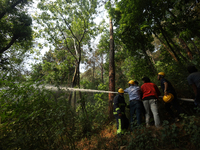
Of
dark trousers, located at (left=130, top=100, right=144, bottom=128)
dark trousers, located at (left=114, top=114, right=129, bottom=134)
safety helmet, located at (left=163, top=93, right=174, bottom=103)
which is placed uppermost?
safety helmet, located at (left=163, top=93, right=174, bottom=103)

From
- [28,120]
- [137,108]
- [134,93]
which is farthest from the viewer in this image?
[134,93]

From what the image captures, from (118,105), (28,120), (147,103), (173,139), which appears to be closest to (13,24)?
(28,120)

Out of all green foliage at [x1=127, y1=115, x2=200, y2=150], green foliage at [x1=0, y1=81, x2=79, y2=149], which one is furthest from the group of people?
green foliage at [x1=0, y1=81, x2=79, y2=149]

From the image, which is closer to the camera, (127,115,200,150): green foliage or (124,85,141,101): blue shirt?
(127,115,200,150): green foliage

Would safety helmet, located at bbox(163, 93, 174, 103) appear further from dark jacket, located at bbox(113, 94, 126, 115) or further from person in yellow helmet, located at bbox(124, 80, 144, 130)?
dark jacket, located at bbox(113, 94, 126, 115)

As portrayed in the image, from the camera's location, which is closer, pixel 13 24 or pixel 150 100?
pixel 150 100

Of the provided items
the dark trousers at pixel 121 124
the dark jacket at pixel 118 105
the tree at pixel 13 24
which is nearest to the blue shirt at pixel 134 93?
the dark jacket at pixel 118 105

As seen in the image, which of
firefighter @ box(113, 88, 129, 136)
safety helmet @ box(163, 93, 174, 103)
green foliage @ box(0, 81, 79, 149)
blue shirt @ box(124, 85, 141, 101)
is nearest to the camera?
green foliage @ box(0, 81, 79, 149)

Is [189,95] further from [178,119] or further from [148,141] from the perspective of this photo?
[148,141]

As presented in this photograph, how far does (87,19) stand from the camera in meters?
8.51

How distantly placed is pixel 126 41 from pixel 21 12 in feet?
34.1

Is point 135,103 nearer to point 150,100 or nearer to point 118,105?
point 150,100

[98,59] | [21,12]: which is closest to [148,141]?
[21,12]

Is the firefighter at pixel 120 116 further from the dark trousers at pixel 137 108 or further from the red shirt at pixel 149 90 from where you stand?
the red shirt at pixel 149 90
